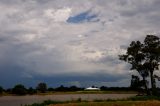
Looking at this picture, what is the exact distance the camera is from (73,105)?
58.2 m

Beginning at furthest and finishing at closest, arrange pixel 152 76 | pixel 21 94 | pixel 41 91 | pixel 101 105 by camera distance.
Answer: pixel 41 91 < pixel 21 94 < pixel 152 76 < pixel 101 105

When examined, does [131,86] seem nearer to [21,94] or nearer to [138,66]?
[138,66]

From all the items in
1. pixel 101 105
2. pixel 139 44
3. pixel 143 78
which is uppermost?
pixel 139 44

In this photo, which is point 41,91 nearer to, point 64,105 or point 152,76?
point 152,76

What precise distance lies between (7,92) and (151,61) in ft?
301

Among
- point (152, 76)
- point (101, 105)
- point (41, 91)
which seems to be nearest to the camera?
point (101, 105)

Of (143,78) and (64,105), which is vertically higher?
(143,78)

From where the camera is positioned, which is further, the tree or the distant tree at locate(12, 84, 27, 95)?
the distant tree at locate(12, 84, 27, 95)

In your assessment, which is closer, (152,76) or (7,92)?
(152,76)

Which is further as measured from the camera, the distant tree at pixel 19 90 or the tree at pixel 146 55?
the distant tree at pixel 19 90

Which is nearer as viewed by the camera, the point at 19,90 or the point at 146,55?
the point at 146,55

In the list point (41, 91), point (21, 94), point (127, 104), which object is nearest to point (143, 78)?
point (127, 104)

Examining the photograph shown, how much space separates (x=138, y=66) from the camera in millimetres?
88375

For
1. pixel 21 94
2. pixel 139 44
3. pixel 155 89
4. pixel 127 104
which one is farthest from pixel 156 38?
pixel 21 94
